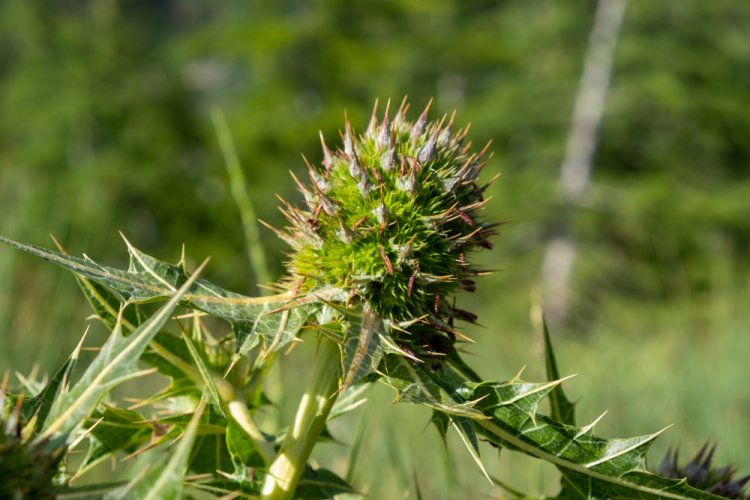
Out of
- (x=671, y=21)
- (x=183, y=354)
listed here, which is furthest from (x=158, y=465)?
(x=671, y=21)

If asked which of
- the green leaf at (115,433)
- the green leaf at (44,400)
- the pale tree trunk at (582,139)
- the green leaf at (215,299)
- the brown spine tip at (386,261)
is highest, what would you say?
the pale tree trunk at (582,139)

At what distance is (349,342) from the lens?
3.47ft

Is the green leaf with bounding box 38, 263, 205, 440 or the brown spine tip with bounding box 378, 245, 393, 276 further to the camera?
the brown spine tip with bounding box 378, 245, 393, 276

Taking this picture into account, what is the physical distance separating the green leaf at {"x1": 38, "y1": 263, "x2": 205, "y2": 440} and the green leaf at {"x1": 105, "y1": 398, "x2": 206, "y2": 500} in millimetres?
120

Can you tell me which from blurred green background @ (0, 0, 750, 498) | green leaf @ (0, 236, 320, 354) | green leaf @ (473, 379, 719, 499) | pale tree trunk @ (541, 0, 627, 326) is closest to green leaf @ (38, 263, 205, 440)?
green leaf @ (0, 236, 320, 354)

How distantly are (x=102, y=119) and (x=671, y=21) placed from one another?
51.7 feet

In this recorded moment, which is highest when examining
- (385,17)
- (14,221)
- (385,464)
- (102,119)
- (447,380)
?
(385,17)

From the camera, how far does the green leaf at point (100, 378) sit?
0.78 meters

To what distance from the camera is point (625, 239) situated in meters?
18.2

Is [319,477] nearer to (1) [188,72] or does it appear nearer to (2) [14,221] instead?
(2) [14,221]

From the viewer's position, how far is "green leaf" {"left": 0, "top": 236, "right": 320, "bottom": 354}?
1.02 m

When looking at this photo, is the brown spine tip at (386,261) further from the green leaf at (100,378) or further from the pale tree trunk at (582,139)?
the pale tree trunk at (582,139)

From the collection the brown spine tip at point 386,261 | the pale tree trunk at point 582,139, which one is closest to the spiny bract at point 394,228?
the brown spine tip at point 386,261

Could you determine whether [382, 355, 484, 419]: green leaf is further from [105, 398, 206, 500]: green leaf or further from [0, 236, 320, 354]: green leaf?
[105, 398, 206, 500]: green leaf
